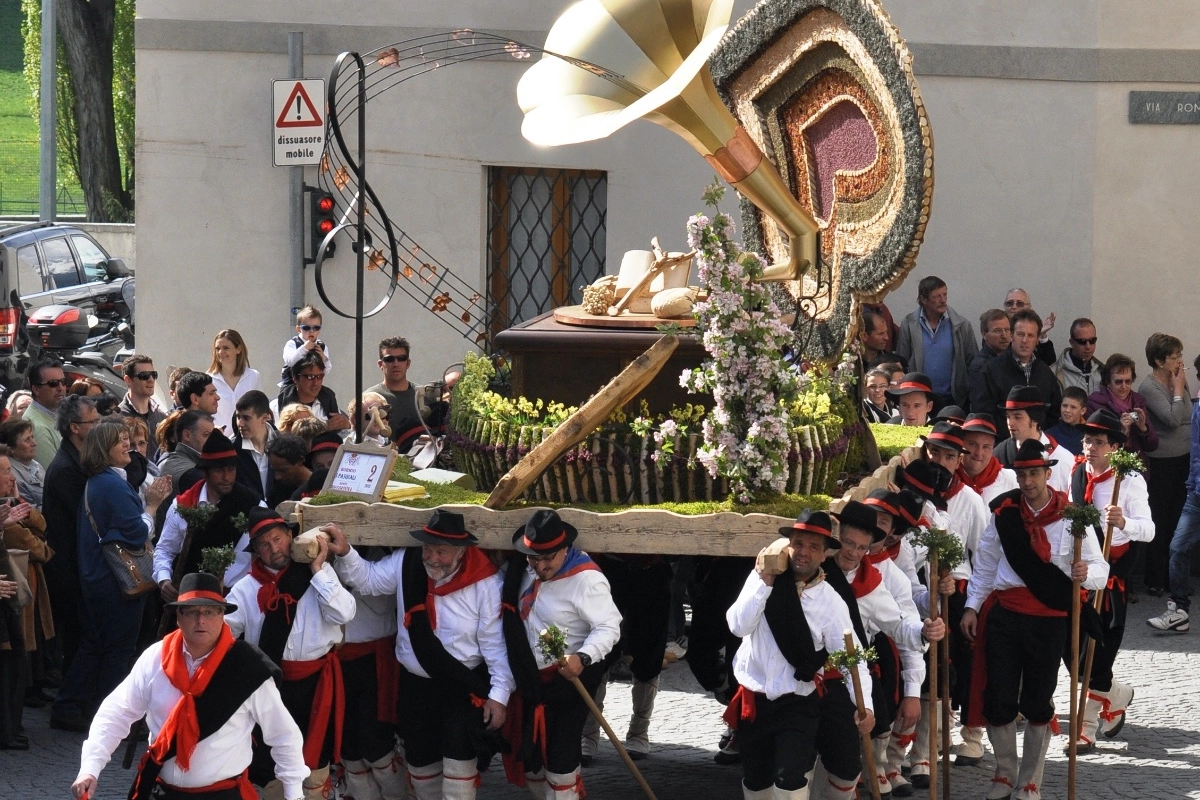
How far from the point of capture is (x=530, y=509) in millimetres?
7945

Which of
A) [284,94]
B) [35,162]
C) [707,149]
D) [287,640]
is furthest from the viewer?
[35,162]

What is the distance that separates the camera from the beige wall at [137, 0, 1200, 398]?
1355 cm

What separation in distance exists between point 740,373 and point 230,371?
17.3 ft

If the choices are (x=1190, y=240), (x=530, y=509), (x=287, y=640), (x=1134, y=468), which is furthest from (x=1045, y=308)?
(x=287, y=640)

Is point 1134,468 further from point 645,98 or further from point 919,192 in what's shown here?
point 645,98

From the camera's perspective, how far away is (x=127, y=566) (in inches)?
363

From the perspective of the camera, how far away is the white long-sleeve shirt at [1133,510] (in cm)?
916

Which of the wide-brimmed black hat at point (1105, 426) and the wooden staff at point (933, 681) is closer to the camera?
the wooden staff at point (933, 681)

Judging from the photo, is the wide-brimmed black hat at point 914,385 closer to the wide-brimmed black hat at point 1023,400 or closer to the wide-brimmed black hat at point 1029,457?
the wide-brimmed black hat at point 1023,400

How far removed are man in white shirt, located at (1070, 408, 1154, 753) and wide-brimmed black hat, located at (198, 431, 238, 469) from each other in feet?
14.8

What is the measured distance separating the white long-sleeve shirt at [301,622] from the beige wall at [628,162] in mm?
6596

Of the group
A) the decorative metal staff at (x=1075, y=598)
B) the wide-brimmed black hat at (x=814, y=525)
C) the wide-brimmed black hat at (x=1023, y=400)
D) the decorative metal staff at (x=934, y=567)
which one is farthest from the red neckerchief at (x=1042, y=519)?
the wide-brimmed black hat at (x=814, y=525)

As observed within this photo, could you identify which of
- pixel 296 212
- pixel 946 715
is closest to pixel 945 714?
pixel 946 715

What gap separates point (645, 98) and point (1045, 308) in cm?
655
